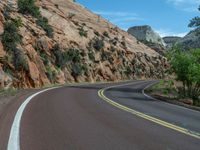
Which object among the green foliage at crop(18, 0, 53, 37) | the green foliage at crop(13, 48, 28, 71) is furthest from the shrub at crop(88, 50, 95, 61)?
the green foliage at crop(13, 48, 28, 71)

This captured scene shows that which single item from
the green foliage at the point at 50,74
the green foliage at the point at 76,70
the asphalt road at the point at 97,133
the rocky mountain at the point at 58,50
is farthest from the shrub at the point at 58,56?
the asphalt road at the point at 97,133

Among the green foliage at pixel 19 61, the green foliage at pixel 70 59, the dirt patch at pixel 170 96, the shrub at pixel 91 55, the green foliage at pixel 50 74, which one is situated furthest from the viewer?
the shrub at pixel 91 55

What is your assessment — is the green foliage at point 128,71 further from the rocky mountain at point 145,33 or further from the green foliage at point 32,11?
the rocky mountain at point 145,33

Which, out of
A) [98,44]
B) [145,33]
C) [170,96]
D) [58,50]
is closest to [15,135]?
[170,96]

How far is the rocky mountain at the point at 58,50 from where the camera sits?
34.5 m

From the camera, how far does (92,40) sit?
6562 cm

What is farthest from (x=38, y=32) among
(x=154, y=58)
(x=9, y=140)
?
(x=154, y=58)

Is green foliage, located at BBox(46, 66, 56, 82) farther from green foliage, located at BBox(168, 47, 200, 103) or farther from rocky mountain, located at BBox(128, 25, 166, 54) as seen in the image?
rocky mountain, located at BBox(128, 25, 166, 54)

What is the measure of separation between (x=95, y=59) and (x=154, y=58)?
3854cm

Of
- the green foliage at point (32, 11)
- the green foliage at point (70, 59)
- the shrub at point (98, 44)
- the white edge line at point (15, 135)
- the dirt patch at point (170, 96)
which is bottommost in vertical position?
the dirt patch at point (170, 96)

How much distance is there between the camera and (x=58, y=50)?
4725cm

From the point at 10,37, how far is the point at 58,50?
40.4 feet

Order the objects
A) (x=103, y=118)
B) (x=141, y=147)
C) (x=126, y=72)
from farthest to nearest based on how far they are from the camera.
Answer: (x=126, y=72) → (x=103, y=118) → (x=141, y=147)

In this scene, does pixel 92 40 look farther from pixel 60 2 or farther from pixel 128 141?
pixel 128 141
